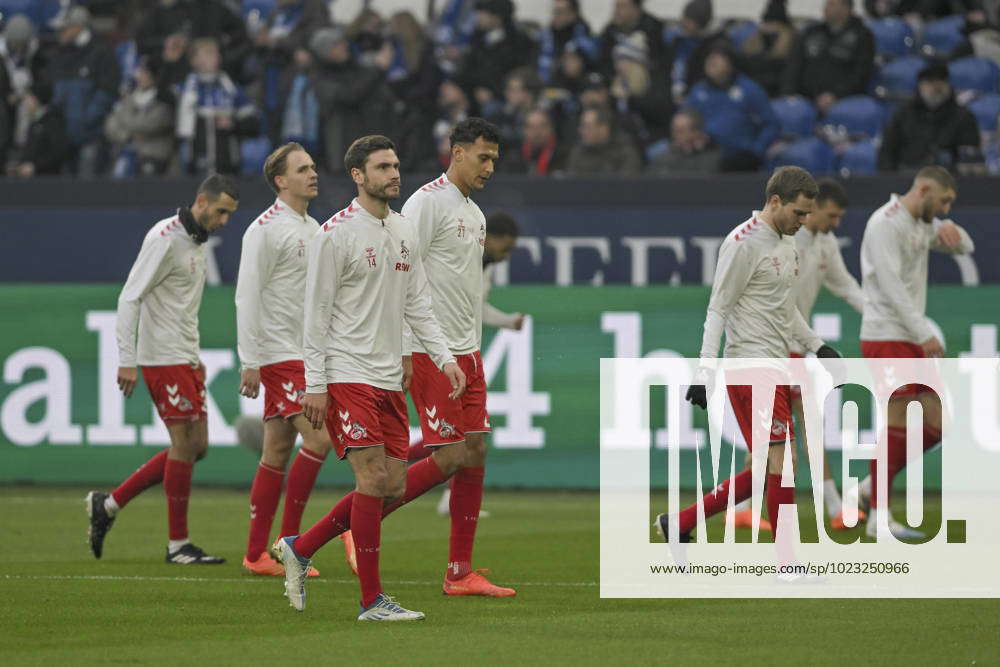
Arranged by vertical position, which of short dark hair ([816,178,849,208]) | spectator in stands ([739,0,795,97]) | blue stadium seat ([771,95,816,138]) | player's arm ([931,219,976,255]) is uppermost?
spectator in stands ([739,0,795,97])

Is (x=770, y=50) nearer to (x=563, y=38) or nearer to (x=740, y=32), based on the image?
(x=740, y=32)

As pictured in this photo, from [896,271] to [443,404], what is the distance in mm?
3791

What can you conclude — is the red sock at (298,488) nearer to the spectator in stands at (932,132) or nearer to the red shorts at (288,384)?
the red shorts at (288,384)

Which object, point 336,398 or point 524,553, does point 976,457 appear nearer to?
point 524,553

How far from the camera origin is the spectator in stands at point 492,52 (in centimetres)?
1858

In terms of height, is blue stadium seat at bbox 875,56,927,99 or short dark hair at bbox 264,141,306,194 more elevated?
blue stadium seat at bbox 875,56,927,99

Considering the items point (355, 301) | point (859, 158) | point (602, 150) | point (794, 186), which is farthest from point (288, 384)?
point (859, 158)

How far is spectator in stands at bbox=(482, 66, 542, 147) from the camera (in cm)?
1780

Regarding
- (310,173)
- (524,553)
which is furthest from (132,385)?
(524,553)

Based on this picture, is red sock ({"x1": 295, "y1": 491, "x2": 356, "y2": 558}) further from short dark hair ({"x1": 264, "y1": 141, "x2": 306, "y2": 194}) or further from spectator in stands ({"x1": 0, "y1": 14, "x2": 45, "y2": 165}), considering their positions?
spectator in stands ({"x1": 0, "y1": 14, "x2": 45, "y2": 165})

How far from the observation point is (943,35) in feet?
59.0

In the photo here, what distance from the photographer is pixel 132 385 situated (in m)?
10.5

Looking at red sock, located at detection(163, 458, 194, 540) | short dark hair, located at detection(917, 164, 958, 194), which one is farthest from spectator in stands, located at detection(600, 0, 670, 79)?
red sock, located at detection(163, 458, 194, 540)

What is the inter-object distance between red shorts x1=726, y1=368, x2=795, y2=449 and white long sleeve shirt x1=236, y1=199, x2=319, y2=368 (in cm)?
259
